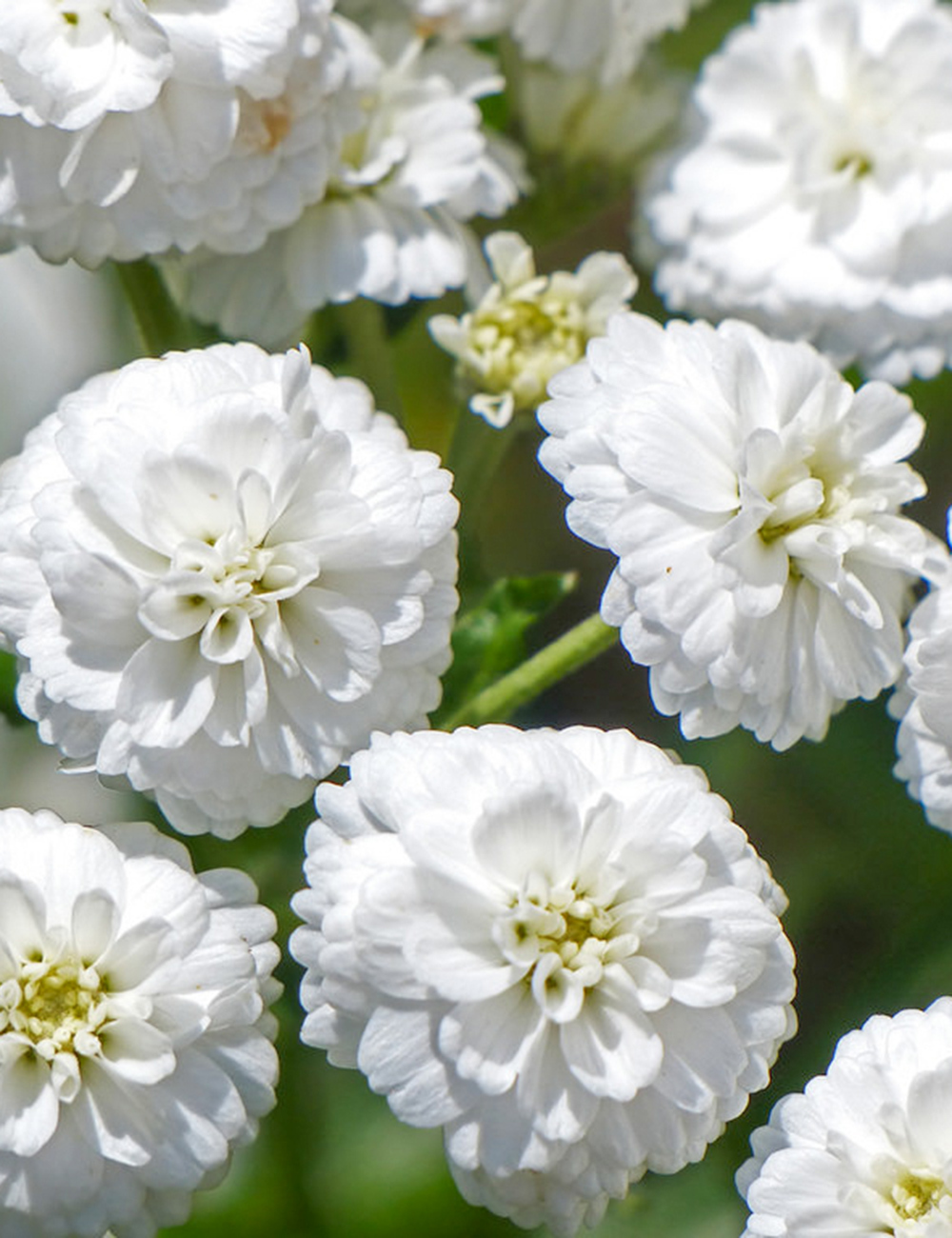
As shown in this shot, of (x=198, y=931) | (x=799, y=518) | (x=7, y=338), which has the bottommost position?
(x=7, y=338)

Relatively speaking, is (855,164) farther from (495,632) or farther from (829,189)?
(495,632)

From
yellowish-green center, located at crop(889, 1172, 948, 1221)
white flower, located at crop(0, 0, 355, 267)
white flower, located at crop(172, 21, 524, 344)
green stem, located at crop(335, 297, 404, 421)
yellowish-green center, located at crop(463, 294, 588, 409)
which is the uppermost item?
white flower, located at crop(0, 0, 355, 267)

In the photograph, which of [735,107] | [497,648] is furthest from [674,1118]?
[735,107]

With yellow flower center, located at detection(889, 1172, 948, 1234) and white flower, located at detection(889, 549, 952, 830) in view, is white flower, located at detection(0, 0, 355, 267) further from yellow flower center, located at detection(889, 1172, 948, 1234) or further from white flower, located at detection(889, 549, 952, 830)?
yellow flower center, located at detection(889, 1172, 948, 1234)

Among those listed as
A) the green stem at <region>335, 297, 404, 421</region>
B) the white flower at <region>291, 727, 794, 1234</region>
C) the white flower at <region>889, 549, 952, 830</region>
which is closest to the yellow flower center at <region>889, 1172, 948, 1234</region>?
the white flower at <region>291, 727, 794, 1234</region>

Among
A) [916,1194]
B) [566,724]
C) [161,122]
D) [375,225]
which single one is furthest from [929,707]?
[566,724]

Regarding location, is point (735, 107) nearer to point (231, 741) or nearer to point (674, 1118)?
point (231, 741)
